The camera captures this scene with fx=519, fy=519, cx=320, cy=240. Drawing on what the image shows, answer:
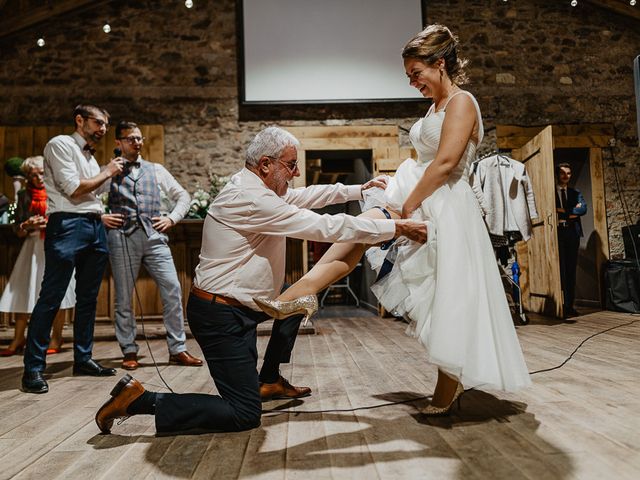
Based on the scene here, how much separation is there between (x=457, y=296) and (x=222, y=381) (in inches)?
34.7

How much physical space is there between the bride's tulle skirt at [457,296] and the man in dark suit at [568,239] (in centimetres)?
437

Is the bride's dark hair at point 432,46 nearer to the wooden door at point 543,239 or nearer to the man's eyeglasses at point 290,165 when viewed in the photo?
the man's eyeglasses at point 290,165

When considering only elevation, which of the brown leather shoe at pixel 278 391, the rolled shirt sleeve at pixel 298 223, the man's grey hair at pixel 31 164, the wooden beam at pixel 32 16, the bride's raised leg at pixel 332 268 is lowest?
the brown leather shoe at pixel 278 391

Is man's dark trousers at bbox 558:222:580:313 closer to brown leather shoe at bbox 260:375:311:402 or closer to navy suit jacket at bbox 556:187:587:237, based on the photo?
navy suit jacket at bbox 556:187:587:237

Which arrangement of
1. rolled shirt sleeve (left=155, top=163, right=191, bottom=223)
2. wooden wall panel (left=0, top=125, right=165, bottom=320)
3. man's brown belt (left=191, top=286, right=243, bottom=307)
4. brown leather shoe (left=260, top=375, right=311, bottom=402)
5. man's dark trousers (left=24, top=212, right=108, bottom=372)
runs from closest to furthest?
man's brown belt (left=191, top=286, right=243, bottom=307) < brown leather shoe (left=260, top=375, right=311, bottom=402) < man's dark trousers (left=24, top=212, right=108, bottom=372) < rolled shirt sleeve (left=155, top=163, right=191, bottom=223) < wooden wall panel (left=0, top=125, right=165, bottom=320)

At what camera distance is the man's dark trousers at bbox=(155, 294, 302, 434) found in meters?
1.78

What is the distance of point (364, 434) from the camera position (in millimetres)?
1776

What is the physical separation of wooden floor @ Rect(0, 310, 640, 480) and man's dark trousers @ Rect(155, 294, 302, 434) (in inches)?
2.2

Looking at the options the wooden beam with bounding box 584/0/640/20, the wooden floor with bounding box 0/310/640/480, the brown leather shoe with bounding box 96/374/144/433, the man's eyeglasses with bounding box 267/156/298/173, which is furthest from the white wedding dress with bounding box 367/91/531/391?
the wooden beam with bounding box 584/0/640/20

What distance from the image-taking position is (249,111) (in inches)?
266

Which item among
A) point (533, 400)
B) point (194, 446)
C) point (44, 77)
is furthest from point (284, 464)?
point (44, 77)

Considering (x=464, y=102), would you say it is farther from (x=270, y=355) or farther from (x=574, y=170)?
(x=574, y=170)

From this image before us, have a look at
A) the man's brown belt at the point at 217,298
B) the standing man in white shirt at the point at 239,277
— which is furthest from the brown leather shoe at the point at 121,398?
the man's brown belt at the point at 217,298

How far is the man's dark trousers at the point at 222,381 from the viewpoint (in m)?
1.78
